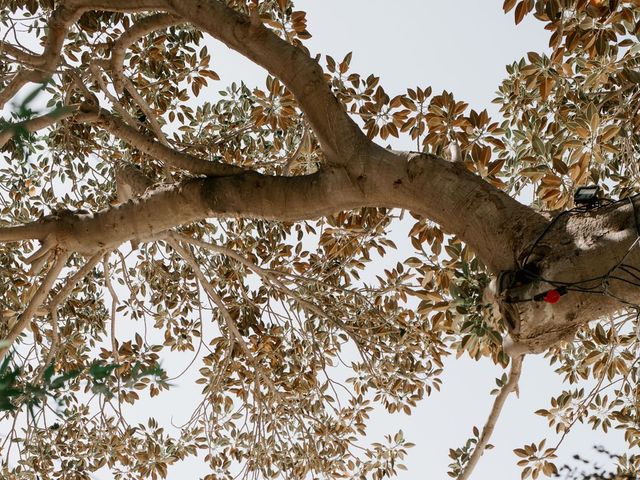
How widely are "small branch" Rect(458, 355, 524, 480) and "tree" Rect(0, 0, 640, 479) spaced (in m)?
0.01

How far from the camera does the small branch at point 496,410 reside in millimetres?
2715

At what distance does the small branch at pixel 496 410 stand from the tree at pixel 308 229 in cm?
1

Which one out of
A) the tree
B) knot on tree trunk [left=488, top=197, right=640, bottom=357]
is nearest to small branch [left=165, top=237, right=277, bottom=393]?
the tree

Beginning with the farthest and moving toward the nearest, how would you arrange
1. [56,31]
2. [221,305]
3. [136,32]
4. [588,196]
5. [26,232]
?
[221,305] → [136,32] → [56,31] → [26,232] → [588,196]

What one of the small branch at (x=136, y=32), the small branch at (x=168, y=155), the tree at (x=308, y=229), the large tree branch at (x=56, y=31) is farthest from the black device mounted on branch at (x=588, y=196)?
the small branch at (x=136, y=32)

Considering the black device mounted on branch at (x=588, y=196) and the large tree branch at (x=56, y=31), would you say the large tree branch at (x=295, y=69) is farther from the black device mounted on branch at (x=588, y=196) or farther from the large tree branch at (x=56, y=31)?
the black device mounted on branch at (x=588, y=196)

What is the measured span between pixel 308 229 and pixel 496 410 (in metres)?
2.21

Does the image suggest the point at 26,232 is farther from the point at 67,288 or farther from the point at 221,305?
the point at 221,305

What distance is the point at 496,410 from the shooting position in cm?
291

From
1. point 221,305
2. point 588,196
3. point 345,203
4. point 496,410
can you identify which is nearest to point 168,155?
point 345,203

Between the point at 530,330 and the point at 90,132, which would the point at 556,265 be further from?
the point at 90,132

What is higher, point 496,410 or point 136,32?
point 136,32

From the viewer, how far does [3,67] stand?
15.5 feet

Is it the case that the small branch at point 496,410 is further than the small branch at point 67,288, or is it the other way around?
the small branch at point 67,288
